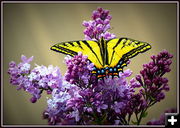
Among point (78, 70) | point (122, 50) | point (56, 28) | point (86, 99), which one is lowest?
point (86, 99)

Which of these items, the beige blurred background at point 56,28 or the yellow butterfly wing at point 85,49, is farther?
the beige blurred background at point 56,28

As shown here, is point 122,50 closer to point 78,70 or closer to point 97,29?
point 97,29

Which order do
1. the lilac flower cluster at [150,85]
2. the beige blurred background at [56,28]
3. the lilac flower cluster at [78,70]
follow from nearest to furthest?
the lilac flower cluster at [78,70] < the lilac flower cluster at [150,85] < the beige blurred background at [56,28]

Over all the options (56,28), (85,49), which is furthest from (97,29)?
(56,28)

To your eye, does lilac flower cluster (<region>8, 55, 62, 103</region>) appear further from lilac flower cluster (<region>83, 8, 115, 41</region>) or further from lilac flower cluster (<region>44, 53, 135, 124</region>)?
lilac flower cluster (<region>83, 8, 115, 41</region>)

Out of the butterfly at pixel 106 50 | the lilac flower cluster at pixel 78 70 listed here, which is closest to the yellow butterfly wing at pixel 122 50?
the butterfly at pixel 106 50

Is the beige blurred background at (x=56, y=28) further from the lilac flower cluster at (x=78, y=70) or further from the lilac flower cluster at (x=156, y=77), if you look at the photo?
the lilac flower cluster at (x=78, y=70)

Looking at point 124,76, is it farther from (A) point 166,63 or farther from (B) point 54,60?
(B) point 54,60

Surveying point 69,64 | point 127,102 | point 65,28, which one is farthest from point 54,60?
point 127,102
